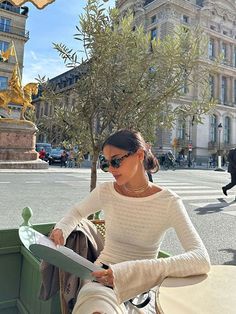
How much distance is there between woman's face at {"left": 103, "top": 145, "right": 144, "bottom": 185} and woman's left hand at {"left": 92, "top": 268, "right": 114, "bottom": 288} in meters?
0.64

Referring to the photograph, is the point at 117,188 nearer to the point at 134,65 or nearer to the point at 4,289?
the point at 4,289

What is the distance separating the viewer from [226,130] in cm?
5138

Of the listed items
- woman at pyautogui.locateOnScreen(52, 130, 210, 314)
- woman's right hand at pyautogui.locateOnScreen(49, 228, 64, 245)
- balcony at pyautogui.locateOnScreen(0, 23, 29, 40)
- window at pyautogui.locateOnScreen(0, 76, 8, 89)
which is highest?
balcony at pyautogui.locateOnScreen(0, 23, 29, 40)

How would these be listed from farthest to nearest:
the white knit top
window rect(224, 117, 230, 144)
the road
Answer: window rect(224, 117, 230, 144)
the road
the white knit top

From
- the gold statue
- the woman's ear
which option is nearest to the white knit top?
the woman's ear

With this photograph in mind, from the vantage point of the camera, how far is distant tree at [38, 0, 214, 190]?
3164mm

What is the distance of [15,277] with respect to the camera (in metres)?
2.36

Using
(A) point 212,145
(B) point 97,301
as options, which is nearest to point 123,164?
(B) point 97,301

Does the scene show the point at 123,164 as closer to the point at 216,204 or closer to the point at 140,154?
the point at 140,154

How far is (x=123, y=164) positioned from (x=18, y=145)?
18364 mm

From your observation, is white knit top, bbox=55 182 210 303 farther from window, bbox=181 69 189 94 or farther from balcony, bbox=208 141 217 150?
balcony, bbox=208 141 217 150

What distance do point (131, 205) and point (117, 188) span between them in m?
0.18

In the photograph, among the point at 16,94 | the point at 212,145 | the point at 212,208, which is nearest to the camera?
the point at 212,208

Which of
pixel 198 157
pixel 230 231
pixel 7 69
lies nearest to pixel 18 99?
pixel 230 231
